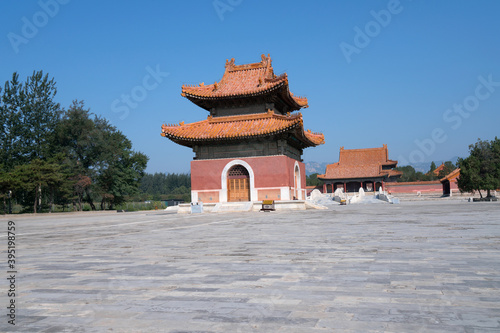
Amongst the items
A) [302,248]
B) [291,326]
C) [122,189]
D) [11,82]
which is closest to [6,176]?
[122,189]

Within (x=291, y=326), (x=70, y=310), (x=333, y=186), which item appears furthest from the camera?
(x=333, y=186)

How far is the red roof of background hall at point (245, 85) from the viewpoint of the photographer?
26581 millimetres

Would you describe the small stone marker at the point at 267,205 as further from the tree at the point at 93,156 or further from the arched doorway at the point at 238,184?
the tree at the point at 93,156

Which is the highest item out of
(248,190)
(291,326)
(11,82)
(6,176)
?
(11,82)

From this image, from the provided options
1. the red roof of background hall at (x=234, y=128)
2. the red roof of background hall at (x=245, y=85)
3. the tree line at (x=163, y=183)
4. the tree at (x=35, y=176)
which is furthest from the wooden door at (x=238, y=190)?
the tree line at (x=163, y=183)

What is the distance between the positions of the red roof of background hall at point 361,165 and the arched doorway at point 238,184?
98.7ft

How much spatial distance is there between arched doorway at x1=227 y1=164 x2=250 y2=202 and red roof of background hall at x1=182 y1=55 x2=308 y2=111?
5.01 m

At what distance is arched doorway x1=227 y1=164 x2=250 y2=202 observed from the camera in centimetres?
2766

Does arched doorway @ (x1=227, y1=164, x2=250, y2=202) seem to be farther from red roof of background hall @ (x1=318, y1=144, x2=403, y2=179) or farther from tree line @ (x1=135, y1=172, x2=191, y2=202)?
tree line @ (x1=135, y1=172, x2=191, y2=202)

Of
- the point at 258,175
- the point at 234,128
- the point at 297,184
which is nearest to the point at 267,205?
the point at 258,175

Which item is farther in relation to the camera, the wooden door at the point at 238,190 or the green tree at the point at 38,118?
the green tree at the point at 38,118

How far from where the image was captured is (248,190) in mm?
27703

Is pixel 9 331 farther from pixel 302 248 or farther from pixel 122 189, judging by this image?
pixel 122 189

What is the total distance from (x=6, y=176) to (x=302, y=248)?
37.0m
